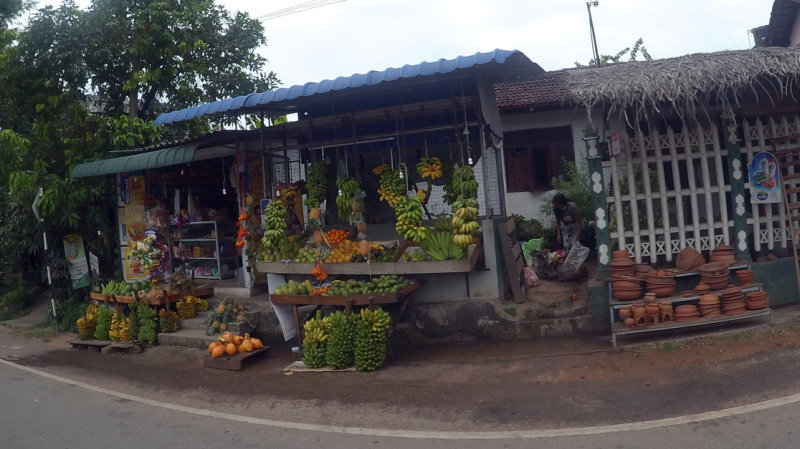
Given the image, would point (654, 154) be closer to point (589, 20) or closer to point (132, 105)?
point (132, 105)

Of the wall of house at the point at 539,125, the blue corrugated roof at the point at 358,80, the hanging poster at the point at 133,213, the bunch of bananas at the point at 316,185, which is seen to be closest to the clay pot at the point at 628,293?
the blue corrugated roof at the point at 358,80

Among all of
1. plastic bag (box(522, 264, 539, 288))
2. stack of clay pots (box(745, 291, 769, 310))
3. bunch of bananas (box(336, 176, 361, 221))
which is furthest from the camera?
plastic bag (box(522, 264, 539, 288))

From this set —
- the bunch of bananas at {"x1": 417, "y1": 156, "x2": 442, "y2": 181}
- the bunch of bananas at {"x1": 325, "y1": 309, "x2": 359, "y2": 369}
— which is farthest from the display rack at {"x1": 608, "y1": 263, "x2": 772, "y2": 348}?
the bunch of bananas at {"x1": 325, "y1": 309, "x2": 359, "y2": 369}

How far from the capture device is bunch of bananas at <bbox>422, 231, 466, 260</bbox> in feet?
24.4

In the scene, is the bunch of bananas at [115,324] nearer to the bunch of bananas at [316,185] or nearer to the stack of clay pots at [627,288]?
the bunch of bananas at [316,185]

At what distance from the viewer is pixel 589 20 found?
2528cm

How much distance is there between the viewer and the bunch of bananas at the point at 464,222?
7.09 metres

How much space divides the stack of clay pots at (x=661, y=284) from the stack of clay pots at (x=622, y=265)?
21 cm

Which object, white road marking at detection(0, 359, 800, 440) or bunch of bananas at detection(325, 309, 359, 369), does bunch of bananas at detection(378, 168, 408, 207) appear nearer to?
bunch of bananas at detection(325, 309, 359, 369)

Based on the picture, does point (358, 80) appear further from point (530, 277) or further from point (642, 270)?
point (642, 270)

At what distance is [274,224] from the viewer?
8273mm

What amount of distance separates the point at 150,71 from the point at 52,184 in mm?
2793

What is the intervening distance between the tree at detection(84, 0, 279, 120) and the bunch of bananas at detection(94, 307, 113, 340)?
4.15 meters

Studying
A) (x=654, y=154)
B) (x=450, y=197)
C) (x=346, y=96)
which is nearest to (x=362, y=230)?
(x=450, y=197)
